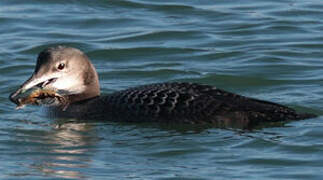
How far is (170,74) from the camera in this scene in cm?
1312

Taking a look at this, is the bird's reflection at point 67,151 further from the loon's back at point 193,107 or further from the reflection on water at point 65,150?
the loon's back at point 193,107

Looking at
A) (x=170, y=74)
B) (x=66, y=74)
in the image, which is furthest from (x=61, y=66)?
(x=170, y=74)

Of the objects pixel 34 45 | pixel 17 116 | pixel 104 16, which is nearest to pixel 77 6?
pixel 104 16

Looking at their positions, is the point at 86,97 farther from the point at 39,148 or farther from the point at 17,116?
the point at 39,148

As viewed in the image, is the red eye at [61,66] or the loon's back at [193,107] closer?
the loon's back at [193,107]

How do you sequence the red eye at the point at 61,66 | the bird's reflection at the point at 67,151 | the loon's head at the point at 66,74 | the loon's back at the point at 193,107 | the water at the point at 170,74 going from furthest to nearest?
the red eye at the point at 61,66, the loon's head at the point at 66,74, the loon's back at the point at 193,107, the water at the point at 170,74, the bird's reflection at the point at 67,151

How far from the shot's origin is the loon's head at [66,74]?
11.0 m

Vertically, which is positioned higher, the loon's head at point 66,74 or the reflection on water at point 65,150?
the loon's head at point 66,74

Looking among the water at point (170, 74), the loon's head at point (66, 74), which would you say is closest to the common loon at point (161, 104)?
the loon's head at point (66, 74)

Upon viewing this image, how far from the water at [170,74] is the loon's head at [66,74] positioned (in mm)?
393

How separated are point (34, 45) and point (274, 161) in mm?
6003

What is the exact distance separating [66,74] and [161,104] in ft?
4.10

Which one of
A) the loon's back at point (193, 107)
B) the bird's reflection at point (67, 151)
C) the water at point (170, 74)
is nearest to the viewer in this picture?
the bird's reflection at point (67, 151)

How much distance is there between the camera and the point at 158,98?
10461 millimetres
